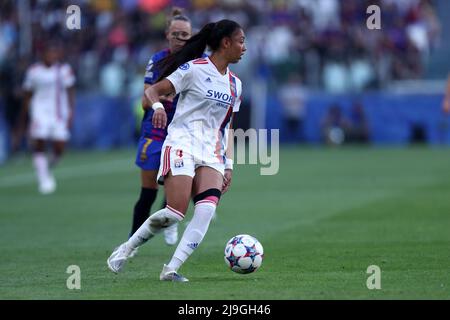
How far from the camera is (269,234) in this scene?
13.2 meters

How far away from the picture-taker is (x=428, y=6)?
114 ft

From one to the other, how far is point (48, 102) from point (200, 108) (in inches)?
461

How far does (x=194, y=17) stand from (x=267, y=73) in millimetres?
3117

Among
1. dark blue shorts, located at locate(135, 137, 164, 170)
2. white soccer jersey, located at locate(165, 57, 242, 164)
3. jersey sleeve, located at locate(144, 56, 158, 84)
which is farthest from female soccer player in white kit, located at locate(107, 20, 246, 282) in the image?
dark blue shorts, located at locate(135, 137, 164, 170)

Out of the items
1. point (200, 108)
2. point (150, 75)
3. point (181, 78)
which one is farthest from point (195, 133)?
point (150, 75)

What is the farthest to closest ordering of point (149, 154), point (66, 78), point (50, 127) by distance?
1. point (50, 127)
2. point (66, 78)
3. point (149, 154)

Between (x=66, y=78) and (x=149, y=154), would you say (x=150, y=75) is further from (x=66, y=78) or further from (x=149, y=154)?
(x=66, y=78)

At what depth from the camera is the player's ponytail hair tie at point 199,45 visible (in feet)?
30.3

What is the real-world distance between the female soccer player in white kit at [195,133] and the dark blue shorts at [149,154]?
1868 millimetres

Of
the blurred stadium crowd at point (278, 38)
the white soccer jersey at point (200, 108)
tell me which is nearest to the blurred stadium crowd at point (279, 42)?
the blurred stadium crowd at point (278, 38)

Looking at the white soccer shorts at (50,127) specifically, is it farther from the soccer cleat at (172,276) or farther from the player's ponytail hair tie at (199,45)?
the soccer cleat at (172,276)

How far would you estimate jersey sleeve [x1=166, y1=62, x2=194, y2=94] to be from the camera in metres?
9.12

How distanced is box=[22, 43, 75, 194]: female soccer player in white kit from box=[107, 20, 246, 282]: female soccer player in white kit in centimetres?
1102
